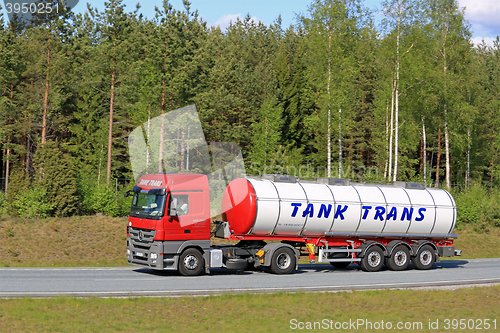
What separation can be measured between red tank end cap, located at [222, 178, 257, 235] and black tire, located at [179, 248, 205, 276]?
1.81m

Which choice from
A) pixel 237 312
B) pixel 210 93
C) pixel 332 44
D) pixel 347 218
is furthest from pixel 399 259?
pixel 210 93

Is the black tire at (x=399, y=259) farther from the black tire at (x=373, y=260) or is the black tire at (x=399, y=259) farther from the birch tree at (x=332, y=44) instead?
the birch tree at (x=332, y=44)

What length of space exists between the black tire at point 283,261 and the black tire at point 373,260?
348cm

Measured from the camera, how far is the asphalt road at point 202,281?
14688 millimetres

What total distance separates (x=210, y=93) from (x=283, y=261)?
28261mm

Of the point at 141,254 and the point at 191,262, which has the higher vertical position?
the point at 141,254

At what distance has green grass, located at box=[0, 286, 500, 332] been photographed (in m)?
11.1

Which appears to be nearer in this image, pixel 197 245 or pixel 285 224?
pixel 197 245

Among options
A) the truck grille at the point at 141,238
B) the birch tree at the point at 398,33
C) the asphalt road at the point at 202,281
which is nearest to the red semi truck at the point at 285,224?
the truck grille at the point at 141,238

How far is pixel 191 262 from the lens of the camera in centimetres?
1877

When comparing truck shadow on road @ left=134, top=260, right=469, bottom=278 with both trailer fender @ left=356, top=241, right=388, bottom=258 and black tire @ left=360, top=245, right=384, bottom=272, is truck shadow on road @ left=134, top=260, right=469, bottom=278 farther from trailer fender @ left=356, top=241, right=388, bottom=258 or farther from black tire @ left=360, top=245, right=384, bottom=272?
trailer fender @ left=356, top=241, right=388, bottom=258

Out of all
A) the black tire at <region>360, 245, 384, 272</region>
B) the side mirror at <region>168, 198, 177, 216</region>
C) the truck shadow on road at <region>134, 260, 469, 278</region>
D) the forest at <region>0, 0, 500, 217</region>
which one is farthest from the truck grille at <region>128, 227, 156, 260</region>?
the forest at <region>0, 0, 500, 217</region>

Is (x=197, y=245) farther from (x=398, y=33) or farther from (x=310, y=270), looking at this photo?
(x=398, y=33)

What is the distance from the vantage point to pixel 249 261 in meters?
19.9
